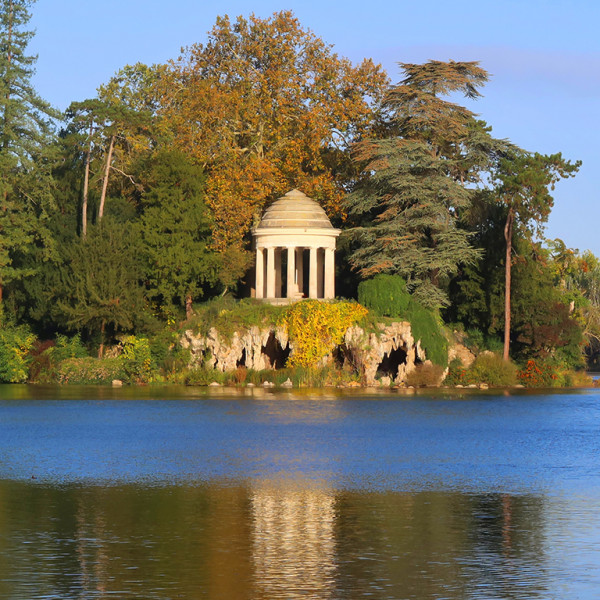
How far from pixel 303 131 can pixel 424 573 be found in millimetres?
66838

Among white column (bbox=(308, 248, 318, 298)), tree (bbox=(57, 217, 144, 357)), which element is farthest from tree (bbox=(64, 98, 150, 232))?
white column (bbox=(308, 248, 318, 298))

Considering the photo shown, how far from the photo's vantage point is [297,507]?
923 inches

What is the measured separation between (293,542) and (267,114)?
64.8 metres

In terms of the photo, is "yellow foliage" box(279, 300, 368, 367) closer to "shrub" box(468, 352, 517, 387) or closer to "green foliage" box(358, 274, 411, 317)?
"green foliage" box(358, 274, 411, 317)

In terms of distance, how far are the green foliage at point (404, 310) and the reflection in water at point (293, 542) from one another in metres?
44.6

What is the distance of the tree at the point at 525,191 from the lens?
2766 inches

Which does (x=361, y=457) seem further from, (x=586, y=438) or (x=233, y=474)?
(x=586, y=438)

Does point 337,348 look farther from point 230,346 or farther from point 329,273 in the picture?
point 329,273

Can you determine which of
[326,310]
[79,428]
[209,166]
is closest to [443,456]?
[79,428]

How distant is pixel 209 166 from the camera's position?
80.3m

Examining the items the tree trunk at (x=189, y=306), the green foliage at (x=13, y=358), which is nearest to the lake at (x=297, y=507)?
the green foliage at (x=13, y=358)

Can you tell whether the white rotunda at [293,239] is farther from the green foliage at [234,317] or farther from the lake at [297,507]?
the lake at [297,507]

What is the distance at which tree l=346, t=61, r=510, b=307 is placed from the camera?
2896 inches

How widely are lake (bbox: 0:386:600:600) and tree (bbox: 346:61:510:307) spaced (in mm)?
27151
